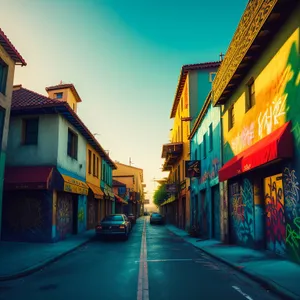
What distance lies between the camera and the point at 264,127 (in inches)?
435

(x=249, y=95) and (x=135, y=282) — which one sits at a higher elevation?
(x=249, y=95)

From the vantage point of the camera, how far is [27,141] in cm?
1780

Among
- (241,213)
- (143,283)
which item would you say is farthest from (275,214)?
(143,283)

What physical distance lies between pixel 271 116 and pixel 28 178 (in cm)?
1120

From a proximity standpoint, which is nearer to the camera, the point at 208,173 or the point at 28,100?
the point at 28,100

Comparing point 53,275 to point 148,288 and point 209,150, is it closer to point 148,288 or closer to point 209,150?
point 148,288

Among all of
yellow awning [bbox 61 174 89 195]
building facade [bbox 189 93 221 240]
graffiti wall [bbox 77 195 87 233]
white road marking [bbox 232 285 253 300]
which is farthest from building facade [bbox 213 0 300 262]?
graffiti wall [bbox 77 195 87 233]

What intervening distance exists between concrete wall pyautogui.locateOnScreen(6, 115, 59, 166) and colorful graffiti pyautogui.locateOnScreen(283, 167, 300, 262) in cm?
1162

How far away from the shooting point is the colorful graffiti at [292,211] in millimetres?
8823

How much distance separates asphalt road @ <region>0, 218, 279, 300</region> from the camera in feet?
21.2

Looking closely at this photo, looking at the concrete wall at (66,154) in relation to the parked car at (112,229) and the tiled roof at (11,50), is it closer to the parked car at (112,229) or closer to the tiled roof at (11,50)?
the tiled roof at (11,50)

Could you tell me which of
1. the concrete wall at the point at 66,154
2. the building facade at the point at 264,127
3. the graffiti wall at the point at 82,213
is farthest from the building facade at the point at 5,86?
the building facade at the point at 264,127

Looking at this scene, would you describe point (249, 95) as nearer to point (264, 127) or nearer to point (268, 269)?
point (264, 127)

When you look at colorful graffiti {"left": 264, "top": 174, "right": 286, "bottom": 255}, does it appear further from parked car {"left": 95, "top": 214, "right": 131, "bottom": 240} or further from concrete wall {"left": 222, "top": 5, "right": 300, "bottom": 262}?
parked car {"left": 95, "top": 214, "right": 131, "bottom": 240}
